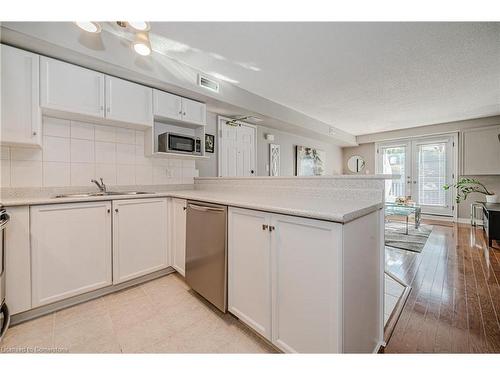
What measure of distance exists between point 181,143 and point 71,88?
1.09 m

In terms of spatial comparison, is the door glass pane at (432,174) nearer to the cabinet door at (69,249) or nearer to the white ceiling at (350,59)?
the white ceiling at (350,59)

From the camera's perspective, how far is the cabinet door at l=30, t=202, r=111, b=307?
5.15 feet

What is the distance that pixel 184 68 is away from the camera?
2.46m

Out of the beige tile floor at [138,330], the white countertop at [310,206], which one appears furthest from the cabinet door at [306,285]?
the beige tile floor at [138,330]

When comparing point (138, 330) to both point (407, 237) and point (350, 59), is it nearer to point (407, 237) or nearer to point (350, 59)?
point (350, 59)

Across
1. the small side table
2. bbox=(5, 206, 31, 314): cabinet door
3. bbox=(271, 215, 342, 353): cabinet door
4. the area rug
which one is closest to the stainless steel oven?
bbox=(5, 206, 31, 314): cabinet door

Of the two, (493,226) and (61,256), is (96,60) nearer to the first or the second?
(61,256)

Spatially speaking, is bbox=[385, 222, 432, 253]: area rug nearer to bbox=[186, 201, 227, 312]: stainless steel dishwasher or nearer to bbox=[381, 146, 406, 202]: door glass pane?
bbox=[381, 146, 406, 202]: door glass pane

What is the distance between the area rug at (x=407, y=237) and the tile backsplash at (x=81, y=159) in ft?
12.1

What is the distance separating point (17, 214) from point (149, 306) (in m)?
1.17

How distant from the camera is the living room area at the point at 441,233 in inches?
59.1

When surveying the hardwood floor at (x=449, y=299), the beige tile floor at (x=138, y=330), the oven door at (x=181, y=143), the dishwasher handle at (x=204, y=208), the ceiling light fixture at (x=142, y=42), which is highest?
the ceiling light fixture at (x=142, y=42)

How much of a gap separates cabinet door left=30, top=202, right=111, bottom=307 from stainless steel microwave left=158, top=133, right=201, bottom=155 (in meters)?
0.94

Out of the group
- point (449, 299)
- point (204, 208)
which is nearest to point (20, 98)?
point (204, 208)
